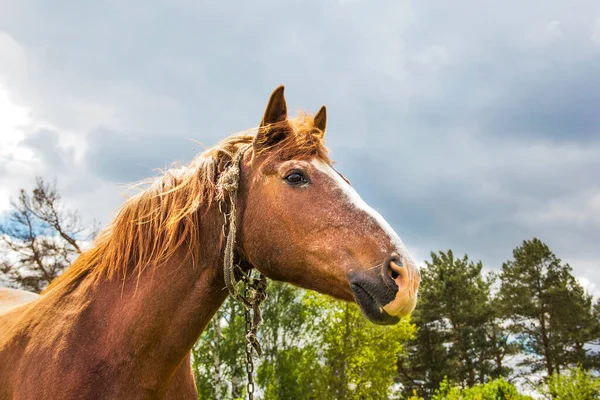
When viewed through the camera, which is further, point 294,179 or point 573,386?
point 573,386

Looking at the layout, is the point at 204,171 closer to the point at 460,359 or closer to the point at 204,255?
the point at 204,255

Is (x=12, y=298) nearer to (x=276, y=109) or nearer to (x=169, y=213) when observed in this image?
(x=169, y=213)

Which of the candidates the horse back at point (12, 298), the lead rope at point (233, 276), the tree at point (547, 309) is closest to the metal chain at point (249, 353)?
the lead rope at point (233, 276)

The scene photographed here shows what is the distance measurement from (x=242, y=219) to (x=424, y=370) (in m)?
37.6

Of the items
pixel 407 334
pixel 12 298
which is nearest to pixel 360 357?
pixel 407 334

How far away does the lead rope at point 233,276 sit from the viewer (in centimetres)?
264

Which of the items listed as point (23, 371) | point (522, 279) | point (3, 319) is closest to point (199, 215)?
point (23, 371)

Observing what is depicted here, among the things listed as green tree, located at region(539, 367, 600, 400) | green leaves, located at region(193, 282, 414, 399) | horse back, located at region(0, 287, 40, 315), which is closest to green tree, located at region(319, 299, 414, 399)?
green leaves, located at region(193, 282, 414, 399)

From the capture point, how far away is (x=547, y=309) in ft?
106

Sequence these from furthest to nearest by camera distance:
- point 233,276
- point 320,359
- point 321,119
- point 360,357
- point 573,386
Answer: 1. point 320,359
2. point 360,357
3. point 573,386
4. point 321,119
5. point 233,276

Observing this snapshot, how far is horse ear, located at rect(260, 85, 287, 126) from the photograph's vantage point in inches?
114

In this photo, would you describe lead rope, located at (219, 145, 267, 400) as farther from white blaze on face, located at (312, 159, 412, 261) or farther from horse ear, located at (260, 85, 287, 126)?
white blaze on face, located at (312, 159, 412, 261)

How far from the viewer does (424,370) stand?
36.2 meters

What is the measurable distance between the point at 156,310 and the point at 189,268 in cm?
30
